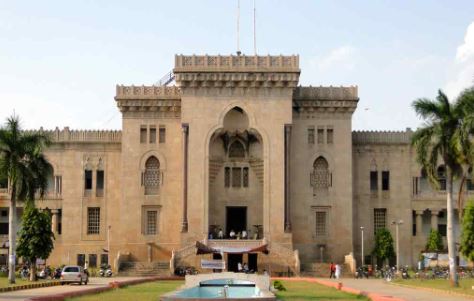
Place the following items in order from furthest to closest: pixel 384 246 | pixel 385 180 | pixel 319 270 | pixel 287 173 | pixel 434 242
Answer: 1. pixel 385 180
2. pixel 434 242
3. pixel 384 246
4. pixel 287 173
5. pixel 319 270

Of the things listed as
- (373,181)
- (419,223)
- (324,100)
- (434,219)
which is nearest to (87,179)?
(324,100)

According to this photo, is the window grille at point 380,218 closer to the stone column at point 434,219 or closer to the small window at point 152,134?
the stone column at point 434,219

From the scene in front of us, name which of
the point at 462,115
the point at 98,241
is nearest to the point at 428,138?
the point at 462,115

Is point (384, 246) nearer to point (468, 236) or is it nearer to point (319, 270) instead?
point (319, 270)

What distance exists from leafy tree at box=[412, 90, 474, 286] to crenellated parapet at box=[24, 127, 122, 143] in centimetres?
3359

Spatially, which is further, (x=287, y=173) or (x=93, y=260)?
(x=93, y=260)

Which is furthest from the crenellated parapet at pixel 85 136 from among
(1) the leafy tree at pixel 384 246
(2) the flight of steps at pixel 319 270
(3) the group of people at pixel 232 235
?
(1) the leafy tree at pixel 384 246

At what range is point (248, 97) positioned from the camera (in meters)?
71.5

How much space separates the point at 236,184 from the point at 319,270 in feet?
34.5

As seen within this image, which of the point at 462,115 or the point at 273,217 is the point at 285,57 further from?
the point at 462,115

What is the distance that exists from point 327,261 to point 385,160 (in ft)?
34.4

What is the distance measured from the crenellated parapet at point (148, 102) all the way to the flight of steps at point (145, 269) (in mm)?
12292

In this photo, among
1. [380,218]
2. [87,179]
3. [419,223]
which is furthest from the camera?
[87,179]

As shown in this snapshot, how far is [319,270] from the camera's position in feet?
228
